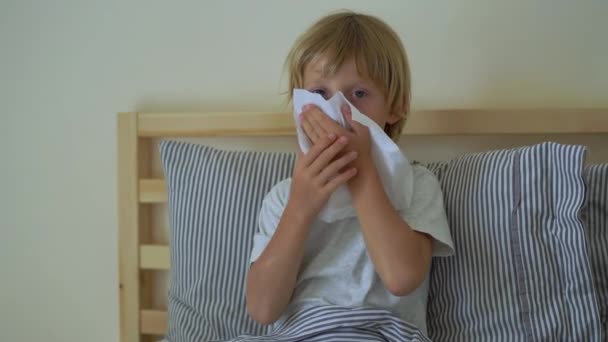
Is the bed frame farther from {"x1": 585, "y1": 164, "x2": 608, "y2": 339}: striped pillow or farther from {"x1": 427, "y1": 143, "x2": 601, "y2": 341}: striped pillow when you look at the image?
{"x1": 585, "y1": 164, "x2": 608, "y2": 339}: striped pillow

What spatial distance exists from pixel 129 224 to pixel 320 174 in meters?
0.61

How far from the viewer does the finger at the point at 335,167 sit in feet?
2.48

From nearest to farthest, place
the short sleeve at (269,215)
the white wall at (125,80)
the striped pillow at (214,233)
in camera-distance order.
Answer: the short sleeve at (269,215)
the striped pillow at (214,233)
the white wall at (125,80)

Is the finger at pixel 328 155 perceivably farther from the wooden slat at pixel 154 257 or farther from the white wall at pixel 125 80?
the wooden slat at pixel 154 257

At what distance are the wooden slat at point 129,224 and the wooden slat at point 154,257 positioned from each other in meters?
0.01

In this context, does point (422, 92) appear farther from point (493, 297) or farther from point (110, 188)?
point (110, 188)

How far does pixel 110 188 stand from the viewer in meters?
1.31

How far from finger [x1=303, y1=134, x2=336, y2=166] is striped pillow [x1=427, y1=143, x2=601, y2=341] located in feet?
0.90

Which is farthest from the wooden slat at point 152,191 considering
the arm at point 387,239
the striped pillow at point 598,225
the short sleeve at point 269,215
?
the striped pillow at point 598,225

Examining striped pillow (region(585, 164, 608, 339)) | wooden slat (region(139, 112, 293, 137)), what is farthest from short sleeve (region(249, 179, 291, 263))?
striped pillow (region(585, 164, 608, 339))

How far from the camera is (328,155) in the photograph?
0.76m

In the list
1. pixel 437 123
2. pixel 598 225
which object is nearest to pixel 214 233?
pixel 437 123

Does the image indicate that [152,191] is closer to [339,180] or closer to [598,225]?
[339,180]

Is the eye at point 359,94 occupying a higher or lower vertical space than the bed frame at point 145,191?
higher
